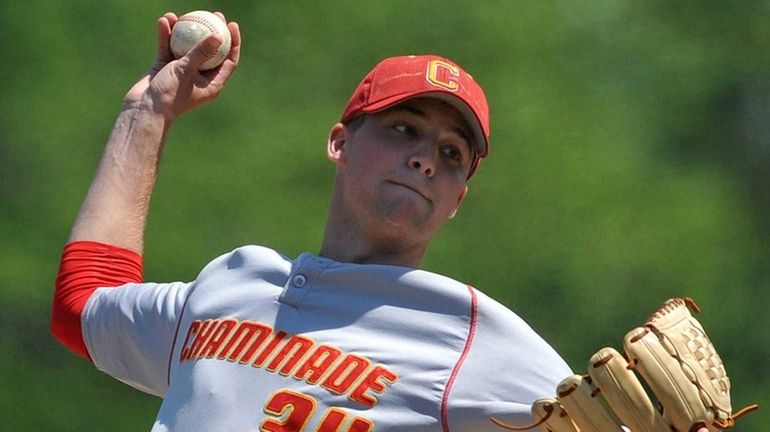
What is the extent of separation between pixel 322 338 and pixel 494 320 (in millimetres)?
261

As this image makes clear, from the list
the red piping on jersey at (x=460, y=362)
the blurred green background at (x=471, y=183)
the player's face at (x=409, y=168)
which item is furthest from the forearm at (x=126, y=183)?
the blurred green background at (x=471, y=183)

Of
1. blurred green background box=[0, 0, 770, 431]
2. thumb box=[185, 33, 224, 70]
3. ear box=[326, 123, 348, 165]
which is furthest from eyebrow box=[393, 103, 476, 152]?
Result: blurred green background box=[0, 0, 770, 431]

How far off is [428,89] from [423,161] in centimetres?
12

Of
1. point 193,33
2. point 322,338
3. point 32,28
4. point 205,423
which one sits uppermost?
point 32,28

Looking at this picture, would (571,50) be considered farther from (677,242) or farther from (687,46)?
(677,242)

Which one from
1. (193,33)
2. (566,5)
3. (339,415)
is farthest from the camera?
(566,5)

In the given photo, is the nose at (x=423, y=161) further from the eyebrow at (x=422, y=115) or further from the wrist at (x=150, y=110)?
the wrist at (x=150, y=110)

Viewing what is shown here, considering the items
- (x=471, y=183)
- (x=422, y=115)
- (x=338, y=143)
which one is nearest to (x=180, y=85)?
(x=338, y=143)

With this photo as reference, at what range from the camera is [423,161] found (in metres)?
2.54

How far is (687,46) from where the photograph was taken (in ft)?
25.4

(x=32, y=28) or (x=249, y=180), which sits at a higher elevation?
(x=32, y=28)

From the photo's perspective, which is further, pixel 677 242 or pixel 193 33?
pixel 677 242

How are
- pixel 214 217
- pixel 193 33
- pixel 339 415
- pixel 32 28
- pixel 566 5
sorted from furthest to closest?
pixel 566 5, pixel 32 28, pixel 214 217, pixel 193 33, pixel 339 415

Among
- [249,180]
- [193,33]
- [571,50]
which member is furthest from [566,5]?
[193,33]
